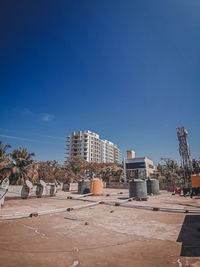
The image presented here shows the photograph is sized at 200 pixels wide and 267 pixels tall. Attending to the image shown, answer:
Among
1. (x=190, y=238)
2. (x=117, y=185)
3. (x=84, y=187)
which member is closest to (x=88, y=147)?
(x=117, y=185)

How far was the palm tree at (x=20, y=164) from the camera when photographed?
23.1m

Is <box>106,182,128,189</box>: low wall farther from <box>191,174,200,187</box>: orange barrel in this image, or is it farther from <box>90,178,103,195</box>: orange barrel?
<box>191,174,200,187</box>: orange barrel

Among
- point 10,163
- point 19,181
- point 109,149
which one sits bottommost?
point 19,181

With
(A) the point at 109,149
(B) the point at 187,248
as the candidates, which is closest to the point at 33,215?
(B) the point at 187,248

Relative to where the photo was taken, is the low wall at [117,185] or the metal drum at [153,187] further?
the low wall at [117,185]

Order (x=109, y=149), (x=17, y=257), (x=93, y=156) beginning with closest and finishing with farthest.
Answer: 1. (x=17, y=257)
2. (x=93, y=156)
3. (x=109, y=149)

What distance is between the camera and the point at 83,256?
3094 millimetres

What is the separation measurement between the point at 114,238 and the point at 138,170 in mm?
63546

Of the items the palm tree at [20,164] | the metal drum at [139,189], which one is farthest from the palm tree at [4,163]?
the metal drum at [139,189]

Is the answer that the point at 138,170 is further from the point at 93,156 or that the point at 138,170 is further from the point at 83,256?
the point at 83,256

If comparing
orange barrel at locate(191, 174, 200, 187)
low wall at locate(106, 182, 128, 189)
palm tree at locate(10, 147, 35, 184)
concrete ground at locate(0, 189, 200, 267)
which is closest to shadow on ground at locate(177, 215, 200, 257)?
concrete ground at locate(0, 189, 200, 267)

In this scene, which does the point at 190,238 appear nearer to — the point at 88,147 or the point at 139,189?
the point at 139,189

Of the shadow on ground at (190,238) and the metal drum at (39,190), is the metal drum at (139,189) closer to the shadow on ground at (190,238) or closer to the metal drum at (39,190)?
the shadow on ground at (190,238)

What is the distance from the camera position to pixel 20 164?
25328 mm
